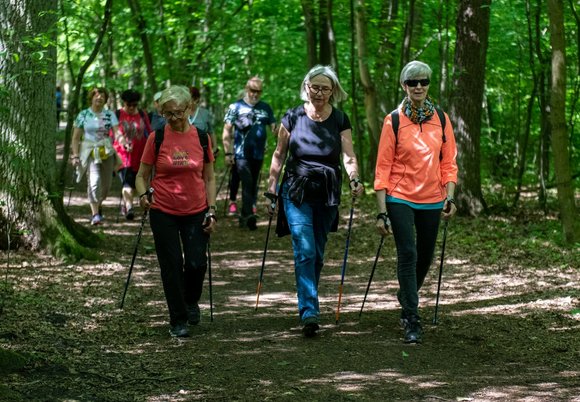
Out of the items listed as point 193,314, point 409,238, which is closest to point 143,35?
point 193,314

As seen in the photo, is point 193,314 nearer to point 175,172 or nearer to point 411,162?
point 175,172

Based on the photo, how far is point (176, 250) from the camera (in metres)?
6.98

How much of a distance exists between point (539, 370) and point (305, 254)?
206 cm

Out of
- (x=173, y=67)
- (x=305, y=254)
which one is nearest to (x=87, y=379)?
(x=305, y=254)

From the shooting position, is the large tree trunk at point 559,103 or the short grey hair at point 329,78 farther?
the large tree trunk at point 559,103

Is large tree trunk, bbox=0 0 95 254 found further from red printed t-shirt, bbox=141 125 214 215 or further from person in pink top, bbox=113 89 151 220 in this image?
person in pink top, bbox=113 89 151 220

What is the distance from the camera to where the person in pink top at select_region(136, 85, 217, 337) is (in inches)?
273

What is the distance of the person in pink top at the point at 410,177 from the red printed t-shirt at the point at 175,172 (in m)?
1.52

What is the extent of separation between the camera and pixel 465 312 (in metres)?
8.23

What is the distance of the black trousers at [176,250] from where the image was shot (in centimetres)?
695

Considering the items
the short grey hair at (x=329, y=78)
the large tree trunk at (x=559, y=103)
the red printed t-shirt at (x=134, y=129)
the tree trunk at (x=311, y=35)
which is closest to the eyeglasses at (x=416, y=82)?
the short grey hair at (x=329, y=78)

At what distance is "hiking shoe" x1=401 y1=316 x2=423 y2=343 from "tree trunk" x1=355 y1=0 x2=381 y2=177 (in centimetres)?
964

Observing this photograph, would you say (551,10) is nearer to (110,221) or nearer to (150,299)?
(150,299)

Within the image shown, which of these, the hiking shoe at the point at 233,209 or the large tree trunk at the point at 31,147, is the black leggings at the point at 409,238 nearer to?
the large tree trunk at the point at 31,147
